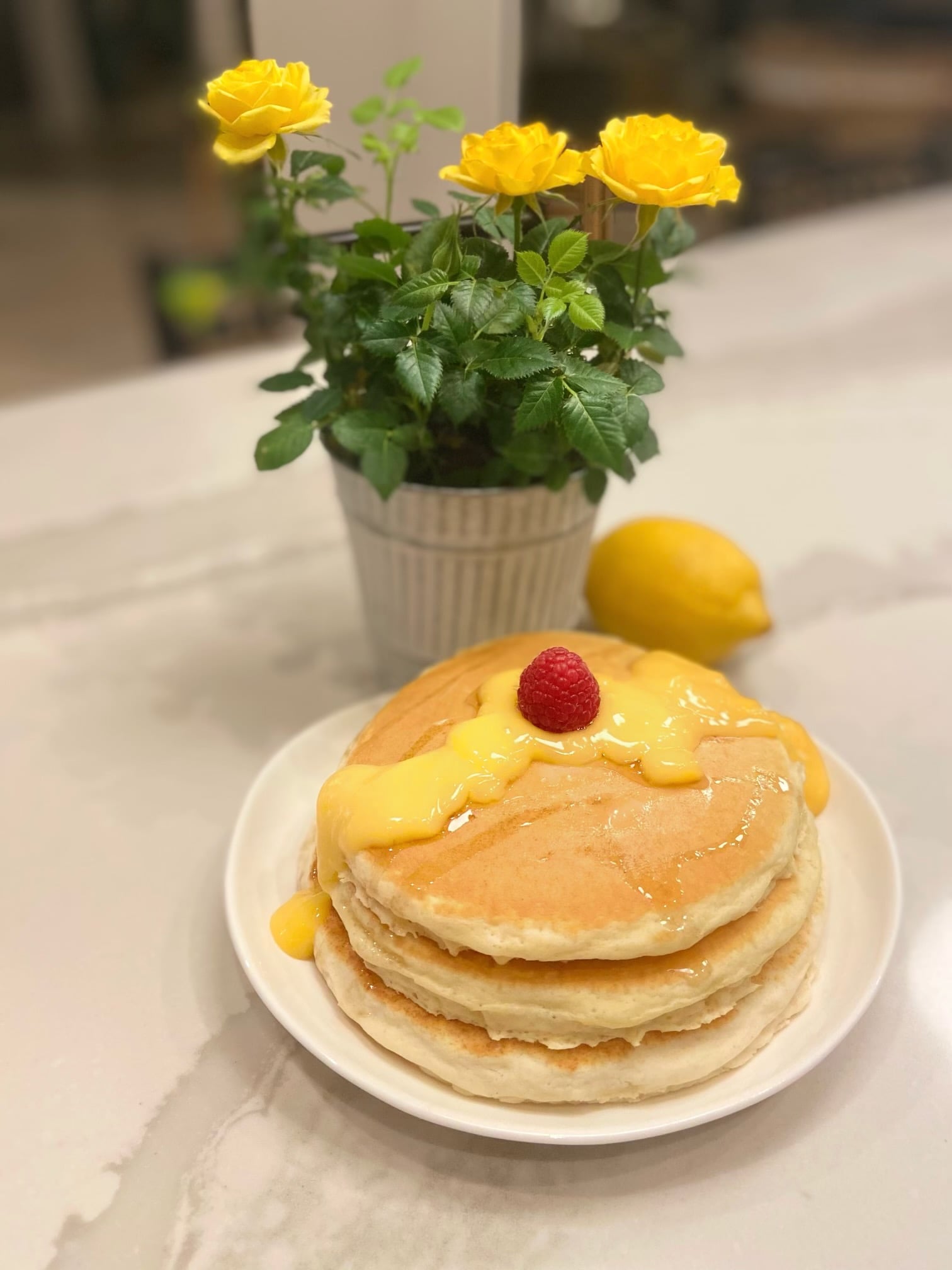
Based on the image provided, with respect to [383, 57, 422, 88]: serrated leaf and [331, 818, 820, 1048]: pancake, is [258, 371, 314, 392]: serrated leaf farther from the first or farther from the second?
[331, 818, 820, 1048]: pancake

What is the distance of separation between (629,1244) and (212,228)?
12.9ft

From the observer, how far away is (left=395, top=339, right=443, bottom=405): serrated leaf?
77 centimetres

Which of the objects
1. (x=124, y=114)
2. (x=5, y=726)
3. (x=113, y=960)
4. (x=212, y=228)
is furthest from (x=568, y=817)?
(x=124, y=114)

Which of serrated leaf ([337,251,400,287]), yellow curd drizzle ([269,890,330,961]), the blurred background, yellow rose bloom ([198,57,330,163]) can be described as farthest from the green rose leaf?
the blurred background

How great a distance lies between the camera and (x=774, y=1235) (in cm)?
68

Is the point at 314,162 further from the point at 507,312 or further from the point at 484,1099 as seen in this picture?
the point at 484,1099

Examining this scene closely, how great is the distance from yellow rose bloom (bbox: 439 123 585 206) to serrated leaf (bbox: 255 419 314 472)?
0.24 meters

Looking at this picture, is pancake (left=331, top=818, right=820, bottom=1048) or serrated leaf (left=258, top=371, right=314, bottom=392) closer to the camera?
pancake (left=331, top=818, right=820, bottom=1048)

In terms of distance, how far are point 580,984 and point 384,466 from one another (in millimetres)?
434

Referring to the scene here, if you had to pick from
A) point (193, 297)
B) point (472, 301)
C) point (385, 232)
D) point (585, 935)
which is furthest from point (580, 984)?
point (193, 297)

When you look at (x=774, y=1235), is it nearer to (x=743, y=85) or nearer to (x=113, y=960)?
(x=113, y=960)

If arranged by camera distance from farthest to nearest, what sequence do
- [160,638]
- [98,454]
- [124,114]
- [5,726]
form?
1. [124,114]
2. [98,454]
3. [160,638]
4. [5,726]

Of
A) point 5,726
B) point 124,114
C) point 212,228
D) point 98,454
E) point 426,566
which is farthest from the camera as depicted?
point 124,114

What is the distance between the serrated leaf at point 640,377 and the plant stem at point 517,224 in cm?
13
